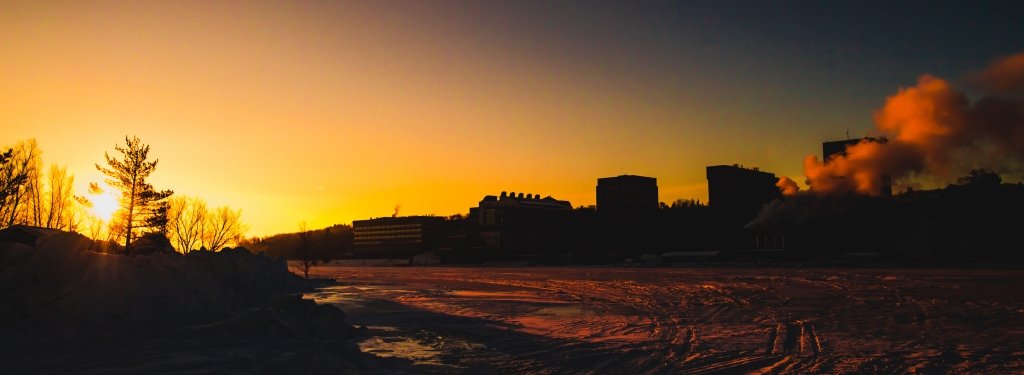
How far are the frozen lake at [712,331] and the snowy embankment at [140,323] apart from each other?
212cm

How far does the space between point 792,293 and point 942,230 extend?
57840 millimetres

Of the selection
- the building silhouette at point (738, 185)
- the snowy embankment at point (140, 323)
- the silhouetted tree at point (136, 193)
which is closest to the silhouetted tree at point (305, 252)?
the silhouetted tree at point (136, 193)

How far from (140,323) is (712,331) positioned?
48.3 ft

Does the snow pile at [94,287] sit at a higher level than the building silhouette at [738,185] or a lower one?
lower

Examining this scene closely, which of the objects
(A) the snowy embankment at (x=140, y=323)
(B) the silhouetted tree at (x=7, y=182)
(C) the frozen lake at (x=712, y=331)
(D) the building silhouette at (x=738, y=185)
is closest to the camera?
(A) the snowy embankment at (x=140, y=323)

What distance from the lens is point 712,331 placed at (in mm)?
19875

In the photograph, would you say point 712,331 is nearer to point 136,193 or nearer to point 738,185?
point 136,193

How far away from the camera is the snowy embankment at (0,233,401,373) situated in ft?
42.6

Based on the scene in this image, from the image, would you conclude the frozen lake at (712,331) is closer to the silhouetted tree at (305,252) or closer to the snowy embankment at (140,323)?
the snowy embankment at (140,323)

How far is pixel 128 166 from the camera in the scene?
57.2 metres

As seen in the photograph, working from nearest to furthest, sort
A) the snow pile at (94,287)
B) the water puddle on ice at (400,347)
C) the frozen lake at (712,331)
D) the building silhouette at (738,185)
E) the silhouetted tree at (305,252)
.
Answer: the frozen lake at (712,331)
the water puddle on ice at (400,347)
the snow pile at (94,287)
the silhouetted tree at (305,252)
the building silhouette at (738,185)

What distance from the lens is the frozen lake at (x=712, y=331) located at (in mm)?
14766

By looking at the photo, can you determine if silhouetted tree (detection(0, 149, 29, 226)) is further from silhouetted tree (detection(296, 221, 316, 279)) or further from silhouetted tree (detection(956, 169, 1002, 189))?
silhouetted tree (detection(956, 169, 1002, 189))

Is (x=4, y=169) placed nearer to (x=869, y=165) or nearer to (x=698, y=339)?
(x=698, y=339)
